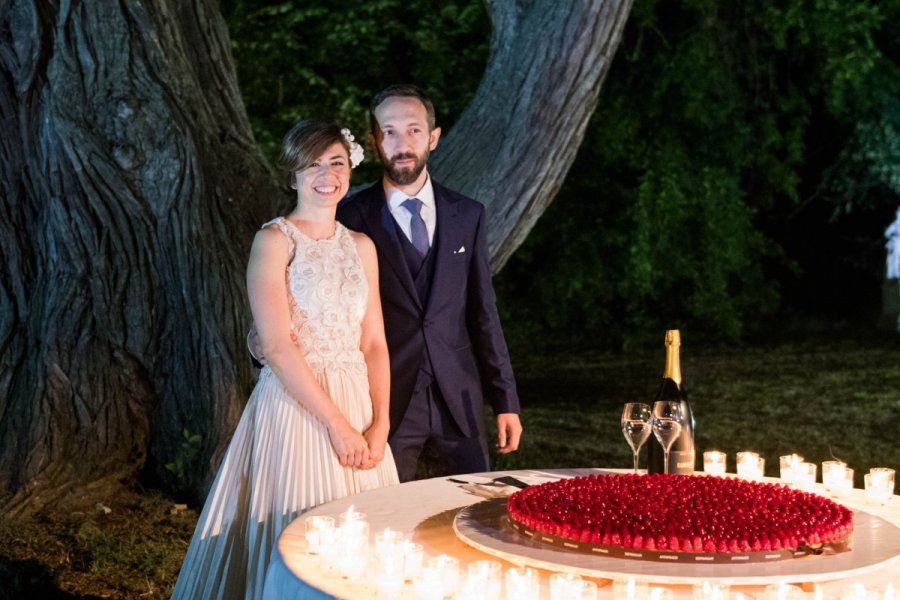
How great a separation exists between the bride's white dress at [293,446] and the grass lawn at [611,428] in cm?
168

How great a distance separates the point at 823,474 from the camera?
11.7 ft

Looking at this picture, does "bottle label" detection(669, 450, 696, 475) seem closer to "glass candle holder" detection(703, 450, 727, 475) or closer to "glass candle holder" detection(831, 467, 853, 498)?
"glass candle holder" detection(703, 450, 727, 475)

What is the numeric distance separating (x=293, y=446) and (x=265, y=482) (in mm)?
154

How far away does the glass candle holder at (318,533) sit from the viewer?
9.46 ft

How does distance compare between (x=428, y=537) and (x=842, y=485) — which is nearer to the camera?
(x=428, y=537)

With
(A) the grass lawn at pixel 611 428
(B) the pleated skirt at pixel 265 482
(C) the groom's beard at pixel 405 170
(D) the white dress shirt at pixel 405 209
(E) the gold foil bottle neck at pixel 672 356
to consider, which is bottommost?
(A) the grass lawn at pixel 611 428

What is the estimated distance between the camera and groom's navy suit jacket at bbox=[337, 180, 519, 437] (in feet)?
14.8

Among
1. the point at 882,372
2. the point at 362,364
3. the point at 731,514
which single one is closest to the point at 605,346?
the point at 882,372

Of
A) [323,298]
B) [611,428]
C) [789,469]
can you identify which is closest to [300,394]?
[323,298]

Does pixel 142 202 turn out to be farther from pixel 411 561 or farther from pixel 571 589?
pixel 571 589

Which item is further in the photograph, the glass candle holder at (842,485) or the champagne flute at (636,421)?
the glass candle holder at (842,485)

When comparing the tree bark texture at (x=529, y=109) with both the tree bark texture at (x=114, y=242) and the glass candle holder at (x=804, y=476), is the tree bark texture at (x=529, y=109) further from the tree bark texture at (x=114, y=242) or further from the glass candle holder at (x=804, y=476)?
the glass candle holder at (x=804, y=476)

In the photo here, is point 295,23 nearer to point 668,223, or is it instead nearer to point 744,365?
point 668,223

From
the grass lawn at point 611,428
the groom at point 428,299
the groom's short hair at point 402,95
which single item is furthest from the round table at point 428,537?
the grass lawn at point 611,428
